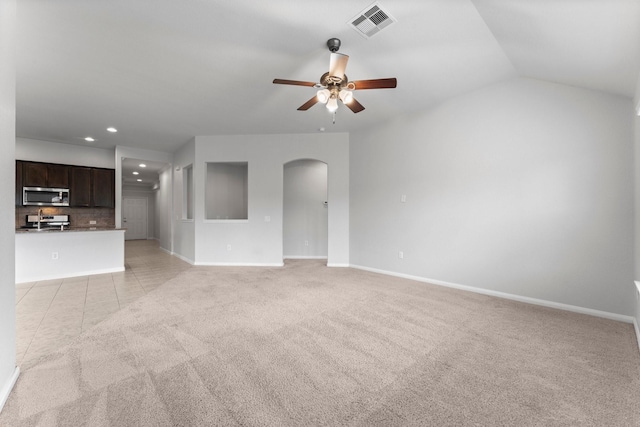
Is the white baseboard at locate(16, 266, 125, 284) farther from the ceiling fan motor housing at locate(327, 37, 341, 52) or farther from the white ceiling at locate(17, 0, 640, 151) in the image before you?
the ceiling fan motor housing at locate(327, 37, 341, 52)

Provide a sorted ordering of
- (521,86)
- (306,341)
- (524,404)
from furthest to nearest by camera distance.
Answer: (521,86)
(306,341)
(524,404)

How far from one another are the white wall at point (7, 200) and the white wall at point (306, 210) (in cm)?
514

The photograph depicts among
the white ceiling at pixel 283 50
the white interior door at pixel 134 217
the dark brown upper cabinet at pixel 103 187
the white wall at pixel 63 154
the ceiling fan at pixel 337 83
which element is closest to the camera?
the white ceiling at pixel 283 50

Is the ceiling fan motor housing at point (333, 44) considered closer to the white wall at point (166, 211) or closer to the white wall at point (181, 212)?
the white wall at point (181, 212)

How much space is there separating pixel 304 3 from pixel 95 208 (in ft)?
23.4

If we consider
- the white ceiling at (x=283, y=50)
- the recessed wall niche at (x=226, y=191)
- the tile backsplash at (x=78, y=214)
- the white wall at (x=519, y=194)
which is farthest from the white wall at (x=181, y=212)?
the white wall at (x=519, y=194)

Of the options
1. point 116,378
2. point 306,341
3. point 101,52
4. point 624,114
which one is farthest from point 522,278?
point 101,52

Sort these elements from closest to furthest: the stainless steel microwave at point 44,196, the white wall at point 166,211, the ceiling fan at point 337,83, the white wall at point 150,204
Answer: the ceiling fan at point 337,83, the stainless steel microwave at point 44,196, the white wall at point 166,211, the white wall at point 150,204

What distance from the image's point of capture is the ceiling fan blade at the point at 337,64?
7.63 feet

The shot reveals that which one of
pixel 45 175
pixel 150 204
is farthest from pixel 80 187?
pixel 150 204

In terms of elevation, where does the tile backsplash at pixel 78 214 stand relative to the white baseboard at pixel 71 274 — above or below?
above

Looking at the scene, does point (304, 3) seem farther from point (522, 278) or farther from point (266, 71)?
point (522, 278)

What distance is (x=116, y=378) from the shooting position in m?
1.69

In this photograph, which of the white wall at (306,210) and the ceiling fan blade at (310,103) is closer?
the ceiling fan blade at (310,103)
